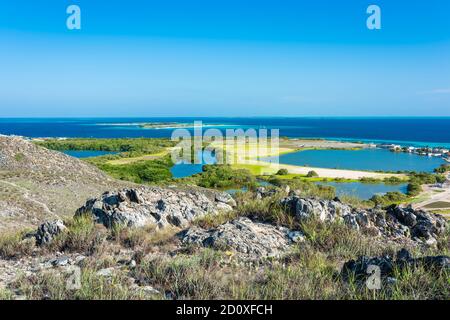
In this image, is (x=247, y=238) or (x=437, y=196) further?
(x=437, y=196)

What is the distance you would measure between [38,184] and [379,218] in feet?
57.1

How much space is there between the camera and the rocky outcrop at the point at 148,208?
764cm

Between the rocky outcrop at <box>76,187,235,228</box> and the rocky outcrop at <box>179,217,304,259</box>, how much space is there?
117cm

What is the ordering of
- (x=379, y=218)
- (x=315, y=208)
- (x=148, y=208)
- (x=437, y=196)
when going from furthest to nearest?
(x=437, y=196), (x=148, y=208), (x=379, y=218), (x=315, y=208)

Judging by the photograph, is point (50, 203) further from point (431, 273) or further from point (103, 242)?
point (431, 273)

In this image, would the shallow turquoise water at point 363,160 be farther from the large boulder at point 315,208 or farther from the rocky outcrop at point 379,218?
the large boulder at point 315,208

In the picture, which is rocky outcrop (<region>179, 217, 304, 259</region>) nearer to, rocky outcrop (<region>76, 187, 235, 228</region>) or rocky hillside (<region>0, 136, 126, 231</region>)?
rocky outcrop (<region>76, 187, 235, 228</region>)

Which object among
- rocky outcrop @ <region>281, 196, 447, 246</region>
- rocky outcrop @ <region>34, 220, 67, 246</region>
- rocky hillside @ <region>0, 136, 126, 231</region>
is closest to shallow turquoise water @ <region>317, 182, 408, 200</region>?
rocky hillside @ <region>0, 136, 126, 231</region>

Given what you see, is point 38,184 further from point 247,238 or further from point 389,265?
point 389,265

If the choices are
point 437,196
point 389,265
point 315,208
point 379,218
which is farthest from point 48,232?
point 437,196

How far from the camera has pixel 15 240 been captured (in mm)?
6633

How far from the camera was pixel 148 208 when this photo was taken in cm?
817

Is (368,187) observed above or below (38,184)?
below

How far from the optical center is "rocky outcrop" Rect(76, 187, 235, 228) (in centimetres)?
764
